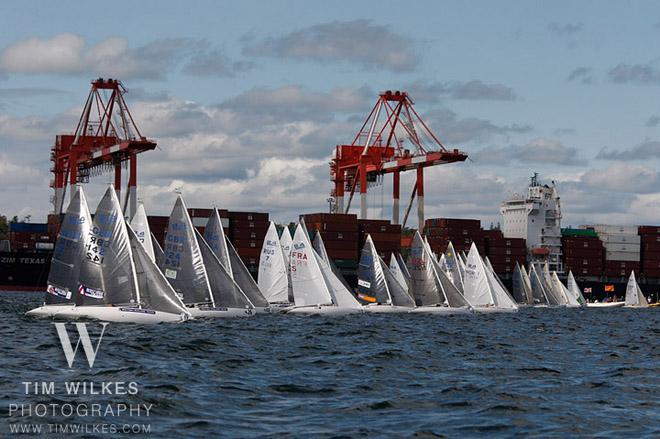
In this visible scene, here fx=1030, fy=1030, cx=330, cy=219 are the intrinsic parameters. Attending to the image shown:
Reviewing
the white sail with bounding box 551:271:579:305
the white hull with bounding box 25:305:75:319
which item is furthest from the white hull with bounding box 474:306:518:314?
the white sail with bounding box 551:271:579:305

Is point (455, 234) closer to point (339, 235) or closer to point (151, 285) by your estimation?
point (339, 235)

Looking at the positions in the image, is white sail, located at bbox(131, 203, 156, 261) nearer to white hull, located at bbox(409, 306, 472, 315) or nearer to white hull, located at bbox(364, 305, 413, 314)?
white hull, located at bbox(364, 305, 413, 314)

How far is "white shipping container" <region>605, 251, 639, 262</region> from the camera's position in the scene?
144 m

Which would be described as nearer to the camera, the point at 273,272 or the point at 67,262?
the point at 67,262

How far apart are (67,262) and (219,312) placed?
9.93 meters

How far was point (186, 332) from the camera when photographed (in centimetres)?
3631

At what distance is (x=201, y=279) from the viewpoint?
1786 inches

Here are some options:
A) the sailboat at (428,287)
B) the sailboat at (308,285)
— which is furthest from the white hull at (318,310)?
the sailboat at (428,287)

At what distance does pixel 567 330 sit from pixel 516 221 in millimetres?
96077

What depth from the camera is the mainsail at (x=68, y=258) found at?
37781mm

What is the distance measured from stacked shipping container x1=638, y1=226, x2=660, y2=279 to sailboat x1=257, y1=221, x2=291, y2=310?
99402mm

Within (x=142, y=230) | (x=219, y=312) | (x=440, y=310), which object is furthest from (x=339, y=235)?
(x=219, y=312)

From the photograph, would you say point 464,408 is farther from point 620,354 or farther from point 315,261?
point 315,261

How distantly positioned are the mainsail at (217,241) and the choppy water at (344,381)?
938 cm
